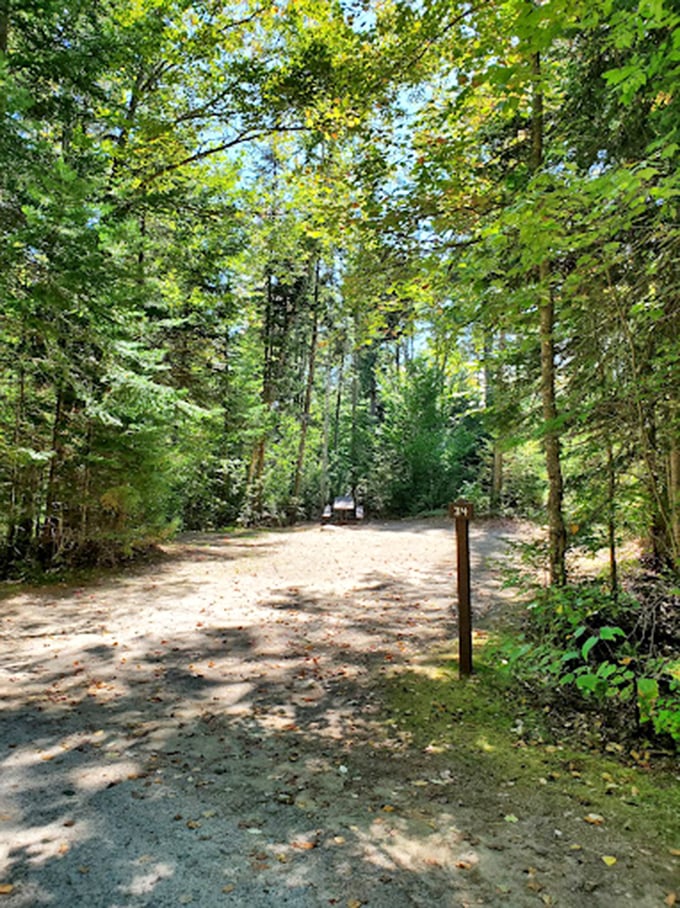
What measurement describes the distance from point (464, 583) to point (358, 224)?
365 centimetres

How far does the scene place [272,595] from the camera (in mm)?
7973

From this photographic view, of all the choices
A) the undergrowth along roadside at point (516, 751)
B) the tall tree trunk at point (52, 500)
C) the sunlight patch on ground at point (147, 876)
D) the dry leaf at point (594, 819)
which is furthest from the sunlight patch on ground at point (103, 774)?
the tall tree trunk at point (52, 500)

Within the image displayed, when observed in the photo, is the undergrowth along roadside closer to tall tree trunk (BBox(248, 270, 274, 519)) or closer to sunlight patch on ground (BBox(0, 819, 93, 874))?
sunlight patch on ground (BBox(0, 819, 93, 874))

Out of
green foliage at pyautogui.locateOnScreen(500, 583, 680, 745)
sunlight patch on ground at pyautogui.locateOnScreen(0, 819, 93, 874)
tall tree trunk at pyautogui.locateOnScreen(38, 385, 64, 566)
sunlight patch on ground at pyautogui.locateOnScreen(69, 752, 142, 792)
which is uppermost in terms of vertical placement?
tall tree trunk at pyautogui.locateOnScreen(38, 385, 64, 566)

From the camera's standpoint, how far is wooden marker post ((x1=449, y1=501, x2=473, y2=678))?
4750mm

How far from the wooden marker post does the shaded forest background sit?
864mm

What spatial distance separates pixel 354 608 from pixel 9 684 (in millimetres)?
4037

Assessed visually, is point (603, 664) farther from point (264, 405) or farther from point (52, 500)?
point (264, 405)

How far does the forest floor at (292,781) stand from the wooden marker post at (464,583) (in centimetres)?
20

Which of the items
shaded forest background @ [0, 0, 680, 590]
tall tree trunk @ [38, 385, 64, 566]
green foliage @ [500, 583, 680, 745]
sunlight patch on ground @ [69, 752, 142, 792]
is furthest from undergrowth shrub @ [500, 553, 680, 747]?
tall tree trunk @ [38, 385, 64, 566]

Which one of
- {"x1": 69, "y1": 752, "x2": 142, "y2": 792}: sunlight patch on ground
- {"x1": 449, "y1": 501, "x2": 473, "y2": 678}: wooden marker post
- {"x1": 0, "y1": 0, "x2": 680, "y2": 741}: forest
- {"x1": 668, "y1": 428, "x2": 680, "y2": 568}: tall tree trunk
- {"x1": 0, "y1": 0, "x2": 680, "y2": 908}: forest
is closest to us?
{"x1": 0, "y1": 0, "x2": 680, "y2": 908}: forest

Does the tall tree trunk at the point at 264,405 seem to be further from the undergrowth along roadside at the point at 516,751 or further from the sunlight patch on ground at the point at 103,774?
the sunlight patch on ground at the point at 103,774

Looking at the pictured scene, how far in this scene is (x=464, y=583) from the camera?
476 cm

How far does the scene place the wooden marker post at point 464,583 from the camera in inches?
187
